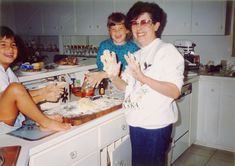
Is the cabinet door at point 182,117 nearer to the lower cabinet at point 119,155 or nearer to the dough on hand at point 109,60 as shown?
the lower cabinet at point 119,155

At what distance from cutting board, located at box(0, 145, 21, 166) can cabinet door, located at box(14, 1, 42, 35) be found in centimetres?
341

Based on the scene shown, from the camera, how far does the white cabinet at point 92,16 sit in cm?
354

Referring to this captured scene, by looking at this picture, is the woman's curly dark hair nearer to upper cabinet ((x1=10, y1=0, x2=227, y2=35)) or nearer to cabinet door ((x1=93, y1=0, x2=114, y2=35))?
upper cabinet ((x1=10, y1=0, x2=227, y2=35))

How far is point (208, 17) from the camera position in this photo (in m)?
2.71

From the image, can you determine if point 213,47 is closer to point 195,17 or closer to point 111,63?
point 195,17

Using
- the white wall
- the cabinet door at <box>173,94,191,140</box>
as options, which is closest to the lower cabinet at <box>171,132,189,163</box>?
the cabinet door at <box>173,94,191,140</box>

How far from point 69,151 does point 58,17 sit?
9.98 ft

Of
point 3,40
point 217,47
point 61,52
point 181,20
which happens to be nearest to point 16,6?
point 61,52

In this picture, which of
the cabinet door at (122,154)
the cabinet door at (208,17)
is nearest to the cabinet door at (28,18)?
the cabinet door at (208,17)

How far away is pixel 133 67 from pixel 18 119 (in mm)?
580

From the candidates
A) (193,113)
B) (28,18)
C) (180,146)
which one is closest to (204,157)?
(180,146)

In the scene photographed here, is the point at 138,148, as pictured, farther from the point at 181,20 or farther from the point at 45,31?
the point at 45,31

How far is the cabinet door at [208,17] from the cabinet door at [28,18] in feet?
7.86

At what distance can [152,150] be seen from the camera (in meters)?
1.36
